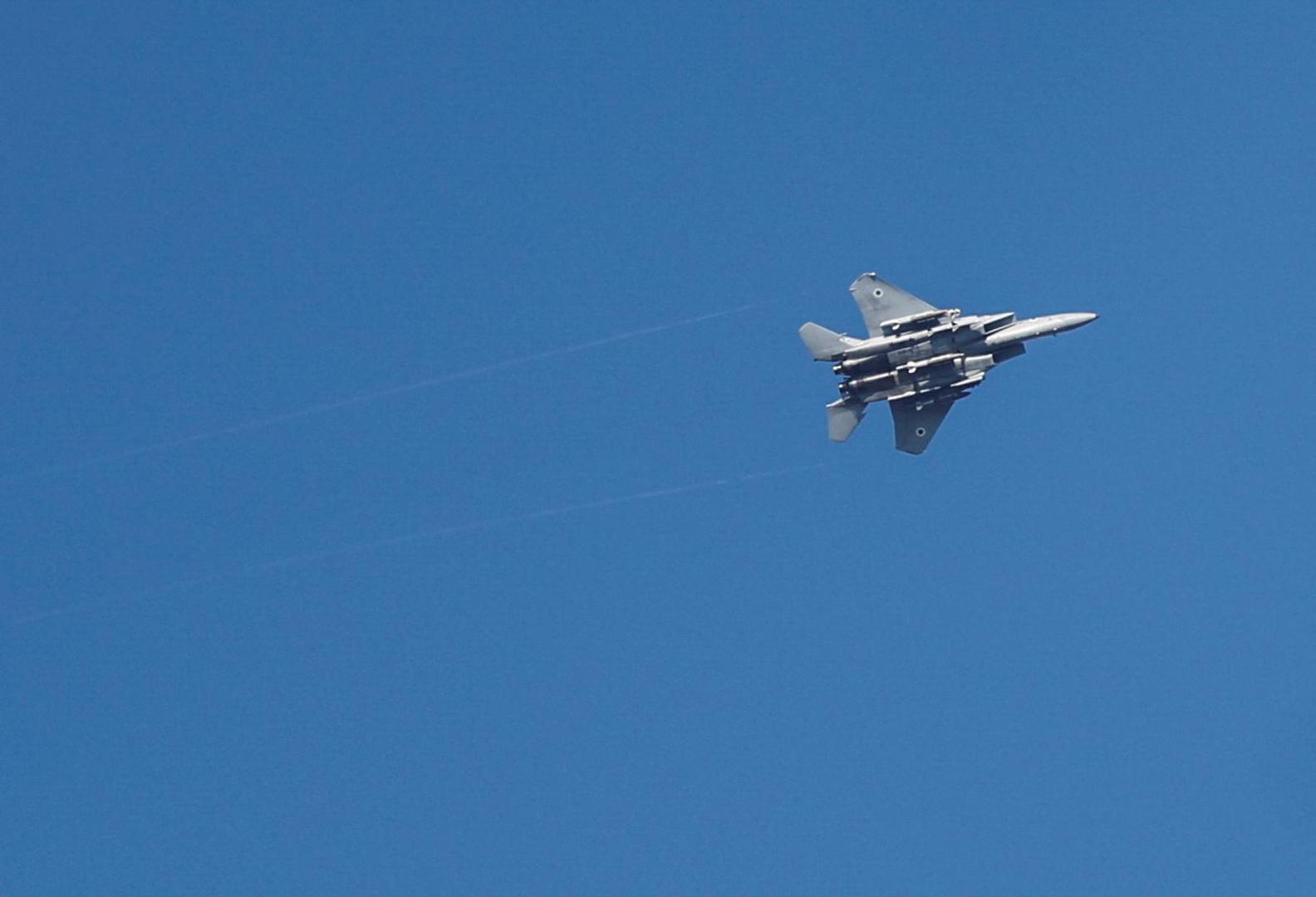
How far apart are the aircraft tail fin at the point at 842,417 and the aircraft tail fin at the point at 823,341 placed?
204 centimetres

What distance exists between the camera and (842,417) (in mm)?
96375

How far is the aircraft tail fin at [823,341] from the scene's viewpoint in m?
95.4

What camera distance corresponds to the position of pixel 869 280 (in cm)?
9556

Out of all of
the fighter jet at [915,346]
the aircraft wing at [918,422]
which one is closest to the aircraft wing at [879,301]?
the fighter jet at [915,346]

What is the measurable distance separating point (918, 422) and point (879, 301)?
5.23 m

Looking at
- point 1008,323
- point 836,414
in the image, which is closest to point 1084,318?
point 1008,323

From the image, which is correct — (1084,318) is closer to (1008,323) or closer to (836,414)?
(1008,323)

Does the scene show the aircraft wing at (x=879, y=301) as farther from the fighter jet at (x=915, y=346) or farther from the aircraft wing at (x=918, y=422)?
the aircraft wing at (x=918, y=422)

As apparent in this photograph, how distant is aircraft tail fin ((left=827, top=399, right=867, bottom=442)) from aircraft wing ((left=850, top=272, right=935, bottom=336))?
3025 mm

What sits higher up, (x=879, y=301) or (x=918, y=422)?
(x=879, y=301)

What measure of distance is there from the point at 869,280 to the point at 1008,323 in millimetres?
5709

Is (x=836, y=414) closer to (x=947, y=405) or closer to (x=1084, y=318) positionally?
(x=947, y=405)

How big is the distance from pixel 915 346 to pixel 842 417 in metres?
4.17

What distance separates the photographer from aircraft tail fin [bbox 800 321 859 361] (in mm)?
95438
